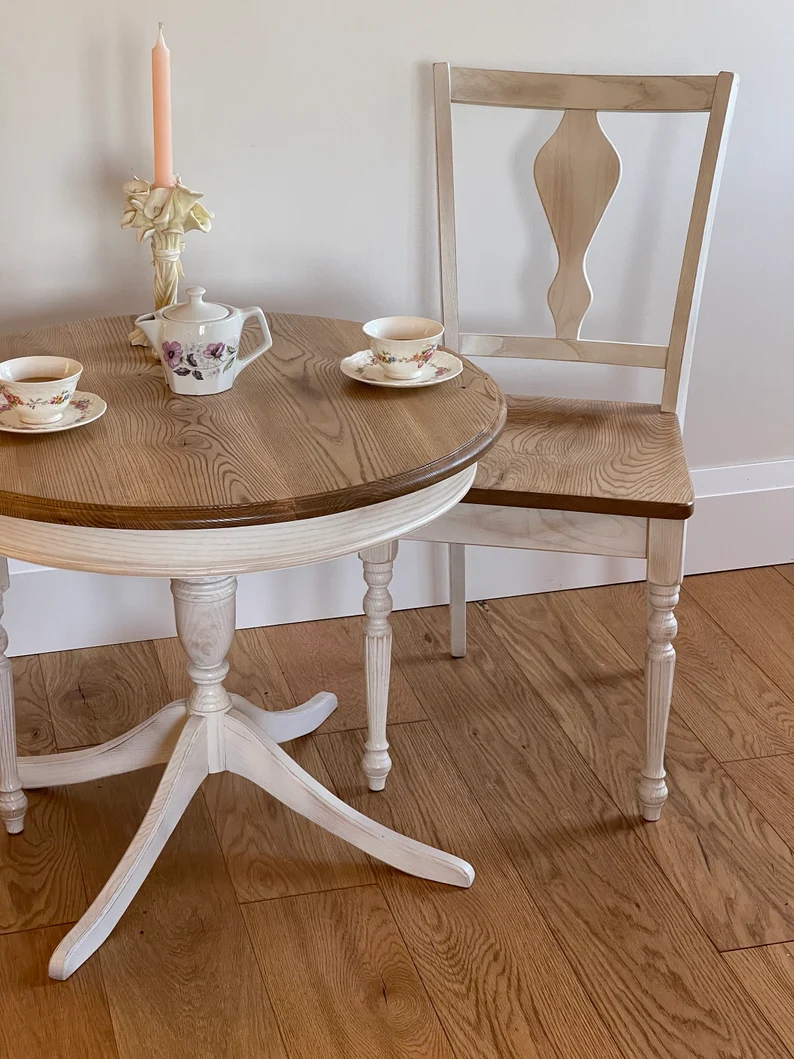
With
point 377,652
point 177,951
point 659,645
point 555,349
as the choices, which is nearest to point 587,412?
point 555,349

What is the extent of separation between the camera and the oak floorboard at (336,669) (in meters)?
1.93

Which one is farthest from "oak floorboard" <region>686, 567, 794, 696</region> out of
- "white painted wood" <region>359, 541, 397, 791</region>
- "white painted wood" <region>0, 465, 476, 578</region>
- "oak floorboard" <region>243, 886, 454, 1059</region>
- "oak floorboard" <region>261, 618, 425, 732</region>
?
"white painted wood" <region>0, 465, 476, 578</region>

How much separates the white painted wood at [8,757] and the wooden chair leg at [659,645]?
0.88 metres

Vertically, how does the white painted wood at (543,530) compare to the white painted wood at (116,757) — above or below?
above

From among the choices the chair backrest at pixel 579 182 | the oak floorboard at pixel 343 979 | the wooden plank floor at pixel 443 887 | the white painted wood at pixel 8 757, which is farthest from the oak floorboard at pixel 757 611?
the white painted wood at pixel 8 757

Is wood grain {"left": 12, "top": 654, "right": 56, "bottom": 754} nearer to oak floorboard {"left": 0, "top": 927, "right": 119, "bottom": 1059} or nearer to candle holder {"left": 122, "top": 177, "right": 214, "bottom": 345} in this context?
oak floorboard {"left": 0, "top": 927, "right": 119, "bottom": 1059}

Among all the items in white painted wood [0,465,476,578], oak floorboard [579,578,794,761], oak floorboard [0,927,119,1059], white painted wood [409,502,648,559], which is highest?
white painted wood [0,465,476,578]

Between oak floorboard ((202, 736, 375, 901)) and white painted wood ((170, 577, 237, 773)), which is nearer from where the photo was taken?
white painted wood ((170, 577, 237, 773))

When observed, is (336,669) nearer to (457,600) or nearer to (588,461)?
(457,600)

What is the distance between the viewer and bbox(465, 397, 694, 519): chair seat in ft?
5.02

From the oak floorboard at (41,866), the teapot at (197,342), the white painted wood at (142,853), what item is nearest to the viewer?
the teapot at (197,342)

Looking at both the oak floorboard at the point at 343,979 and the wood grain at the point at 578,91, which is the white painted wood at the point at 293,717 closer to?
the oak floorboard at the point at 343,979

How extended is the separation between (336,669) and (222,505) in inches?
39.6

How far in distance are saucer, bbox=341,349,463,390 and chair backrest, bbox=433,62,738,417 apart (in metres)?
0.40
